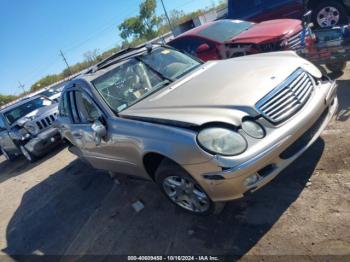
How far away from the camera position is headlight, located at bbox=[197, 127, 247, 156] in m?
3.00

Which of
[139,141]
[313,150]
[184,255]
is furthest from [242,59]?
[184,255]

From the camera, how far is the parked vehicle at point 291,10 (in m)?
7.49

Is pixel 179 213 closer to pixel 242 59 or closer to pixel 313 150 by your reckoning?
pixel 313 150

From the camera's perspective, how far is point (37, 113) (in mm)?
9312

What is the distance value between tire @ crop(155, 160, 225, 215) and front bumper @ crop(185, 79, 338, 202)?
201mm

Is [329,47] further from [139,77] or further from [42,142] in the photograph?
[42,142]

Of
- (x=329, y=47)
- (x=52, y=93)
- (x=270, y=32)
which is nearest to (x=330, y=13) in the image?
(x=270, y=32)

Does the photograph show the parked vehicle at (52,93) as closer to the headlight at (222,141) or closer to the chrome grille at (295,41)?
the chrome grille at (295,41)

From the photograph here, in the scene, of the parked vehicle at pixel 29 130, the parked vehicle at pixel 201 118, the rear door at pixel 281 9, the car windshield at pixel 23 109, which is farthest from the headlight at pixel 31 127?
the rear door at pixel 281 9

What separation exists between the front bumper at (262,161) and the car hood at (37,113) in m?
7.09

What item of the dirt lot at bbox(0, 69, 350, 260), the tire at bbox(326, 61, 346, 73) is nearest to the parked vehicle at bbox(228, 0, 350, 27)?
the tire at bbox(326, 61, 346, 73)

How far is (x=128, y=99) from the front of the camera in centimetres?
424

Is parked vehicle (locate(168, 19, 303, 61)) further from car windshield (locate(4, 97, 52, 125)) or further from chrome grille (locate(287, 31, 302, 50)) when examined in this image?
car windshield (locate(4, 97, 52, 125))

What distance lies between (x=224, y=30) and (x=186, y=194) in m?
5.10
